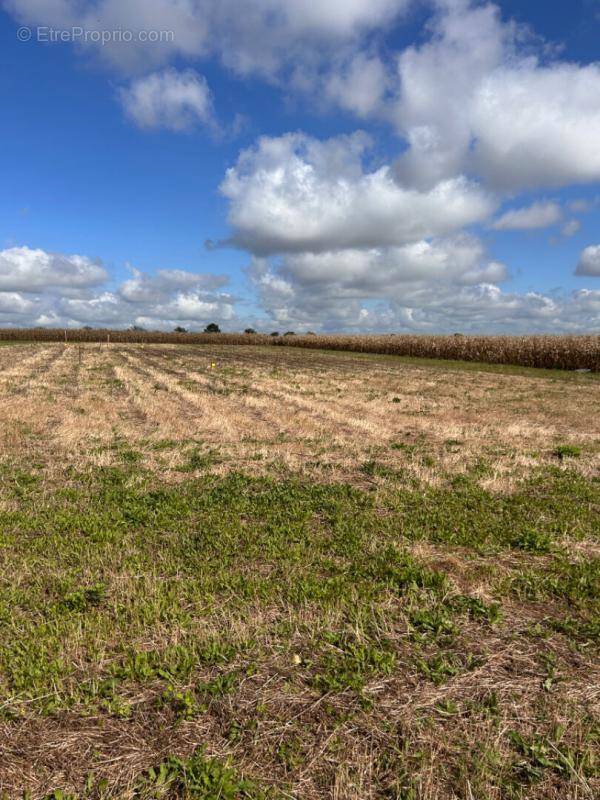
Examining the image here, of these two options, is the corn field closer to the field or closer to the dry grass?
the dry grass

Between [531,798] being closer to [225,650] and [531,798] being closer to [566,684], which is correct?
[566,684]

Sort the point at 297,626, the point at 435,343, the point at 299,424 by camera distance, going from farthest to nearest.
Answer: the point at 435,343 → the point at 299,424 → the point at 297,626

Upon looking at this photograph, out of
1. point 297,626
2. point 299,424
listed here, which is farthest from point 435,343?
point 297,626

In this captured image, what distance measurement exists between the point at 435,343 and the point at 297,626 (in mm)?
52503

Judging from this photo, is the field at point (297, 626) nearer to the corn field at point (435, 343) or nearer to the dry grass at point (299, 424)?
the dry grass at point (299, 424)

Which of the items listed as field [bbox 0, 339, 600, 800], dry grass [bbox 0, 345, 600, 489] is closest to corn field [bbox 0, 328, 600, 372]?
dry grass [bbox 0, 345, 600, 489]

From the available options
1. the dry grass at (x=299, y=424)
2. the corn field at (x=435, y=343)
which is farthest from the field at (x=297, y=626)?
the corn field at (x=435, y=343)

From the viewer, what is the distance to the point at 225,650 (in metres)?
3.89

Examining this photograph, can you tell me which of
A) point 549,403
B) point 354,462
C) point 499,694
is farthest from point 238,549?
point 549,403

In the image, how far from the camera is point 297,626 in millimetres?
4223

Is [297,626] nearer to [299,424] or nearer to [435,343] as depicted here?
[299,424]

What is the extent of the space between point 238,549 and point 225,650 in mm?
1738

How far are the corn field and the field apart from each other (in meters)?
33.5

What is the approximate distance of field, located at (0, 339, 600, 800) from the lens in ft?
9.55
